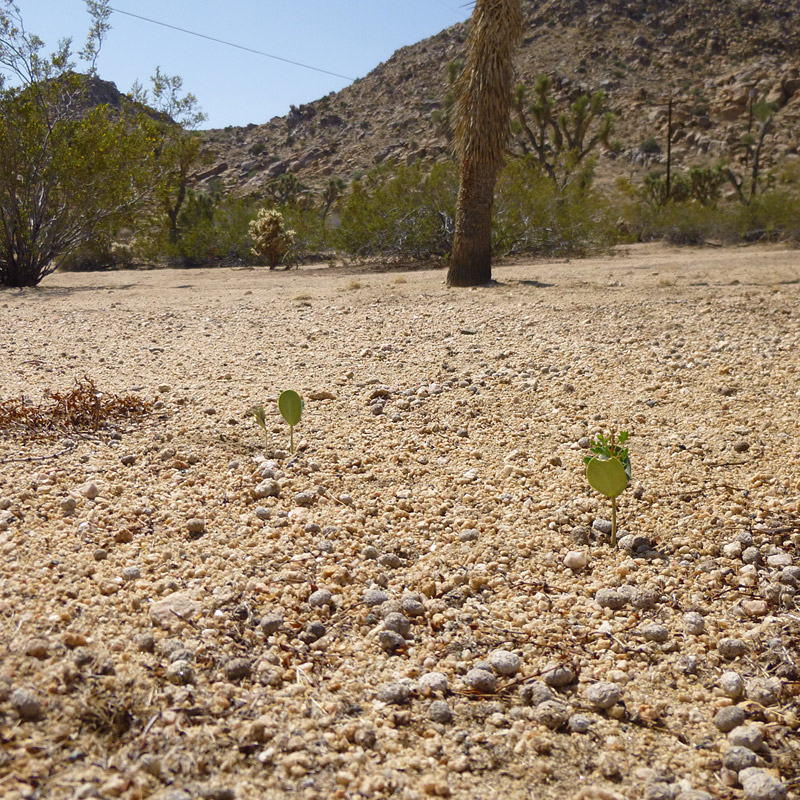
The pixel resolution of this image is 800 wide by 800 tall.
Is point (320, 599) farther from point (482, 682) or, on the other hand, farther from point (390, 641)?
point (482, 682)

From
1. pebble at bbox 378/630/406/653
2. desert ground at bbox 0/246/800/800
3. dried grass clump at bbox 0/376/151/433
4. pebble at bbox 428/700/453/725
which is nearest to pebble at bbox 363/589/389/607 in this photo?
desert ground at bbox 0/246/800/800

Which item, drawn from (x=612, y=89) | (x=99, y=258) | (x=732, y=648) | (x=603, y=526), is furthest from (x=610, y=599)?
(x=612, y=89)

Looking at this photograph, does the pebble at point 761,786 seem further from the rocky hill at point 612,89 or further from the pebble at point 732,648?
the rocky hill at point 612,89

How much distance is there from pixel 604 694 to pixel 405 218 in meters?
14.1

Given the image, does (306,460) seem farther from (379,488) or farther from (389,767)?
(389,767)

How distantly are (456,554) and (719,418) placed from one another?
1.65 m

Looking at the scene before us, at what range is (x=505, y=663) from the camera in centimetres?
163

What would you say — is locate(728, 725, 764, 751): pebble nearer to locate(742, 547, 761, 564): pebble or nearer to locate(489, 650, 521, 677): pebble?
locate(489, 650, 521, 677): pebble

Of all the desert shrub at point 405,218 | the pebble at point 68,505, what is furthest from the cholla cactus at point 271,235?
the pebble at point 68,505

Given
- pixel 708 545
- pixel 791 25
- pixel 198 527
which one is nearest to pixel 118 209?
pixel 198 527

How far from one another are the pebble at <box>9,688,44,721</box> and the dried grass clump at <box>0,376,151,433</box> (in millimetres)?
1970

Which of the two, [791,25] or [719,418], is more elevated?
[791,25]

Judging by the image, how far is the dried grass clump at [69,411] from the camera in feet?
10.4

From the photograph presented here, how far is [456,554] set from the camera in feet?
7.14
